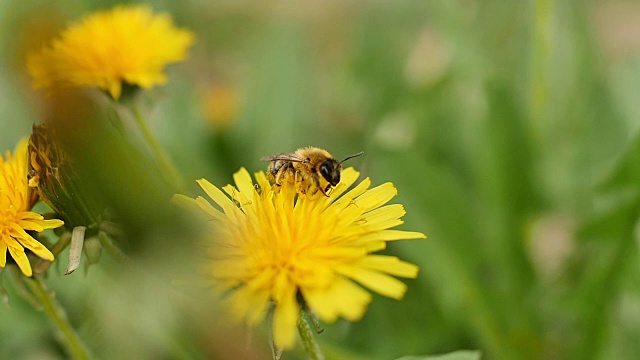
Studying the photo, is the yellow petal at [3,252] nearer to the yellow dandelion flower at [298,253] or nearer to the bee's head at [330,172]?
the yellow dandelion flower at [298,253]

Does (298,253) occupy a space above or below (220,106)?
below

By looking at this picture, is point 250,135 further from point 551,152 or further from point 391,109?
point 551,152

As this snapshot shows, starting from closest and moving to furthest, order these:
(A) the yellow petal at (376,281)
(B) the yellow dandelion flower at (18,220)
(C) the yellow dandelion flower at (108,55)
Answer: (A) the yellow petal at (376,281), (B) the yellow dandelion flower at (18,220), (C) the yellow dandelion flower at (108,55)

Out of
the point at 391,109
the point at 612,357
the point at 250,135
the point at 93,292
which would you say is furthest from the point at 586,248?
the point at 93,292

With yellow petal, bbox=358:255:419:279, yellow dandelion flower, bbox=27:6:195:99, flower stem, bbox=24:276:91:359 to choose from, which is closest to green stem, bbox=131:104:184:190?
yellow dandelion flower, bbox=27:6:195:99

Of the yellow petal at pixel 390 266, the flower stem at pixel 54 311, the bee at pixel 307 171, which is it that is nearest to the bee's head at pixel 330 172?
the bee at pixel 307 171

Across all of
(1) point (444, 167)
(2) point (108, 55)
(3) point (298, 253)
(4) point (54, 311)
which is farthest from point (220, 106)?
(3) point (298, 253)

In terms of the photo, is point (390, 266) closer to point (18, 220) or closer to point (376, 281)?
point (376, 281)
